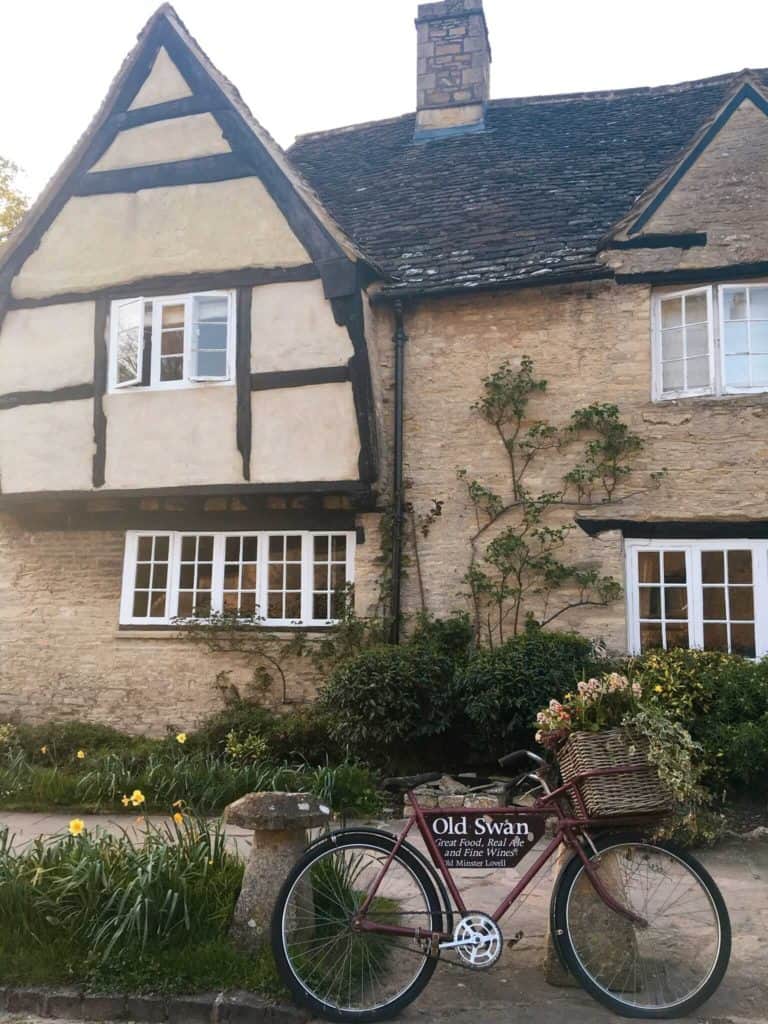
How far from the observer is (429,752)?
8.93 metres

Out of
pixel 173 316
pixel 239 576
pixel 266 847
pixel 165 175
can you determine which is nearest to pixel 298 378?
pixel 173 316

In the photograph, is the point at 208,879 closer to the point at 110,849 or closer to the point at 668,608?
the point at 110,849

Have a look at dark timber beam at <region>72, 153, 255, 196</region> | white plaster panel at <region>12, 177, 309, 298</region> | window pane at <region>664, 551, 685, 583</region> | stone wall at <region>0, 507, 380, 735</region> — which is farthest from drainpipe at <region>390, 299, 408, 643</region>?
window pane at <region>664, 551, 685, 583</region>

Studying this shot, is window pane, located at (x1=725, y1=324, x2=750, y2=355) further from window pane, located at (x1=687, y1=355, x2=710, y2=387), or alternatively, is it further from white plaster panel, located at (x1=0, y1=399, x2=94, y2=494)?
white plaster panel, located at (x1=0, y1=399, x2=94, y2=494)

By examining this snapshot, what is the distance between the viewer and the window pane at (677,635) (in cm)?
945

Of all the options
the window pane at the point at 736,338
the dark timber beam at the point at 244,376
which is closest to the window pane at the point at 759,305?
the window pane at the point at 736,338

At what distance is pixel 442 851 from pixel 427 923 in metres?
0.31

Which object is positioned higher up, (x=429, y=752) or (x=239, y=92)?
(x=239, y=92)

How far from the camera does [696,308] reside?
9.88 m

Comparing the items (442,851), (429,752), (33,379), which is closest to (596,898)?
(442,851)

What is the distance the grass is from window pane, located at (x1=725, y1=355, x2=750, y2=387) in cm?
750

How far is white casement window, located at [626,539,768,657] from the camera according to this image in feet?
30.4

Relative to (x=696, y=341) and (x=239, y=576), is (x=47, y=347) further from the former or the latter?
(x=696, y=341)

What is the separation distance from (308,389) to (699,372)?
4.42 metres
